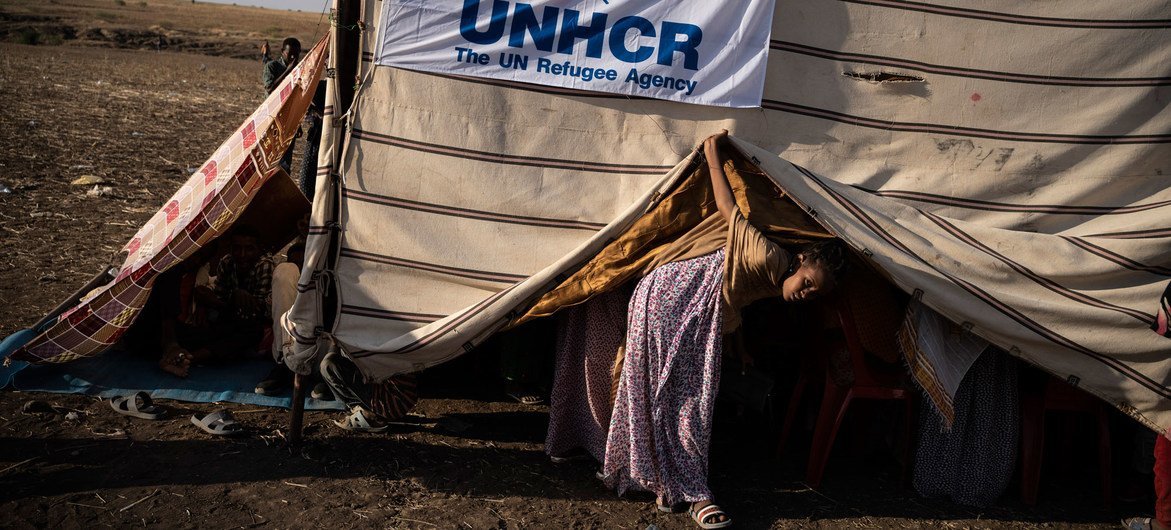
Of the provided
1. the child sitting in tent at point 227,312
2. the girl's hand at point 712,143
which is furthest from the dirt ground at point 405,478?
the girl's hand at point 712,143

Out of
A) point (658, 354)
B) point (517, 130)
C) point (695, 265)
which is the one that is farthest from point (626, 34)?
point (658, 354)

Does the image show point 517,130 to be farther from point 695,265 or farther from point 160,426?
point 160,426

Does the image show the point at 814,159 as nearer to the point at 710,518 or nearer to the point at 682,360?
the point at 682,360

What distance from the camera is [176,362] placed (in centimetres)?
446

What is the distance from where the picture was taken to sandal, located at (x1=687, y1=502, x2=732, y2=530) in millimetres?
3494

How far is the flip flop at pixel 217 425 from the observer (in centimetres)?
393

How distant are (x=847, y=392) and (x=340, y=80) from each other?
261 cm

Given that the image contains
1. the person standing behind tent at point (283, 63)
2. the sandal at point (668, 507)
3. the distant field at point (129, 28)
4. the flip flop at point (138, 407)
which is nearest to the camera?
the sandal at point (668, 507)

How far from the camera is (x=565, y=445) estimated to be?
13.2 ft

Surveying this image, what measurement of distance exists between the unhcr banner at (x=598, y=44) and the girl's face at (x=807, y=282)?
850 millimetres

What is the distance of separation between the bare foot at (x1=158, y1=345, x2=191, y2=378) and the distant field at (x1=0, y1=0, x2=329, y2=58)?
39.8 feet

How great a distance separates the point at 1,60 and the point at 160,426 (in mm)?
13726

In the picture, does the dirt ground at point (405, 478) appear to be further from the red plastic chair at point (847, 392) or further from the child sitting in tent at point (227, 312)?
the child sitting in tent at point (227, 312)

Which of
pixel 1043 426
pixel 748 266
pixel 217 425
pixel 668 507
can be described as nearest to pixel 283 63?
pixel 217 425
